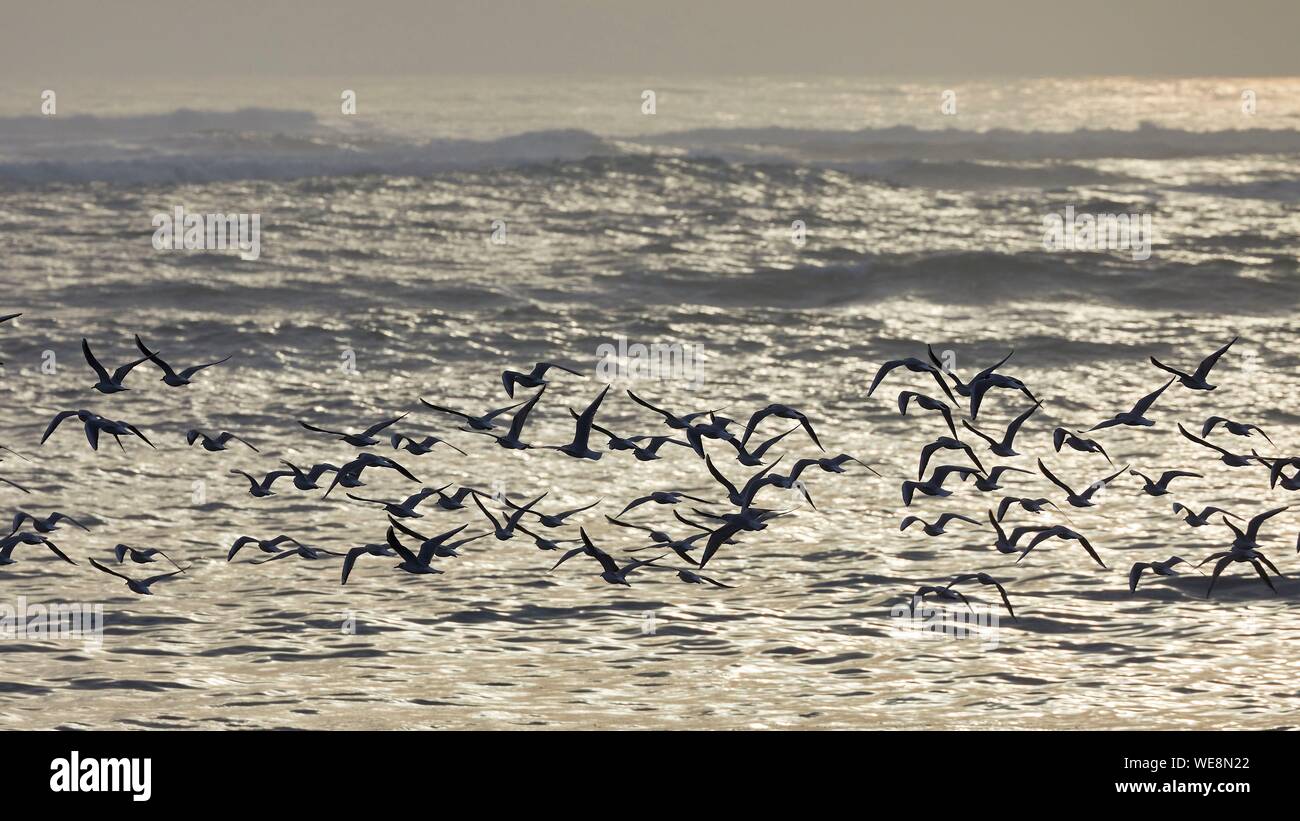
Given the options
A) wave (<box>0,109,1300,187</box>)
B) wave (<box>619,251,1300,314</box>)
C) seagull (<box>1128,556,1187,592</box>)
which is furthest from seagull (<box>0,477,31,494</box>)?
wave (<box>0,109,1300,187</box>)

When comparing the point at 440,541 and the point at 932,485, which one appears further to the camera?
the point at 932,485

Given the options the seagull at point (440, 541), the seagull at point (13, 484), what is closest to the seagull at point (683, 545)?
the seagull at point (440, 541)

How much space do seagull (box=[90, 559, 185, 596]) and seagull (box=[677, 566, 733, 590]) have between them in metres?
5.17

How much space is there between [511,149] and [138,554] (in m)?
52.6

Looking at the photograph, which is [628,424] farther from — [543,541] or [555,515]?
[543,541]

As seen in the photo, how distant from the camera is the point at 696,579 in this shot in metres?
16.0

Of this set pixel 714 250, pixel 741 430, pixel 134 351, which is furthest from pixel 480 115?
pixel 741 430

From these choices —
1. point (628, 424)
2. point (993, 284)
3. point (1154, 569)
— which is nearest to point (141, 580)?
point (628, 424)

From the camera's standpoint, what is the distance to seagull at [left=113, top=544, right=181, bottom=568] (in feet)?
51.6

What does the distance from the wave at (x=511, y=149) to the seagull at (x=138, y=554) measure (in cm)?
3752

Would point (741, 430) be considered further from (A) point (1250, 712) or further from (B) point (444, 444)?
(A) point (1250, 712)

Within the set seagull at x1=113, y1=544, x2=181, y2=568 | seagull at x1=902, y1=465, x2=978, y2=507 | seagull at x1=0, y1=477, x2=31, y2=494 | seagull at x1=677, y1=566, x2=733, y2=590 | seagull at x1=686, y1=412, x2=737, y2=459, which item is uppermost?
seagull at x1=686, y1=412, x2=737, y2=459

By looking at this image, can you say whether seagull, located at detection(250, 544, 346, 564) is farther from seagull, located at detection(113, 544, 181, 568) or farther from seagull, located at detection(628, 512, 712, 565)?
seagull, located at detection(628, 512, 712, 565)
